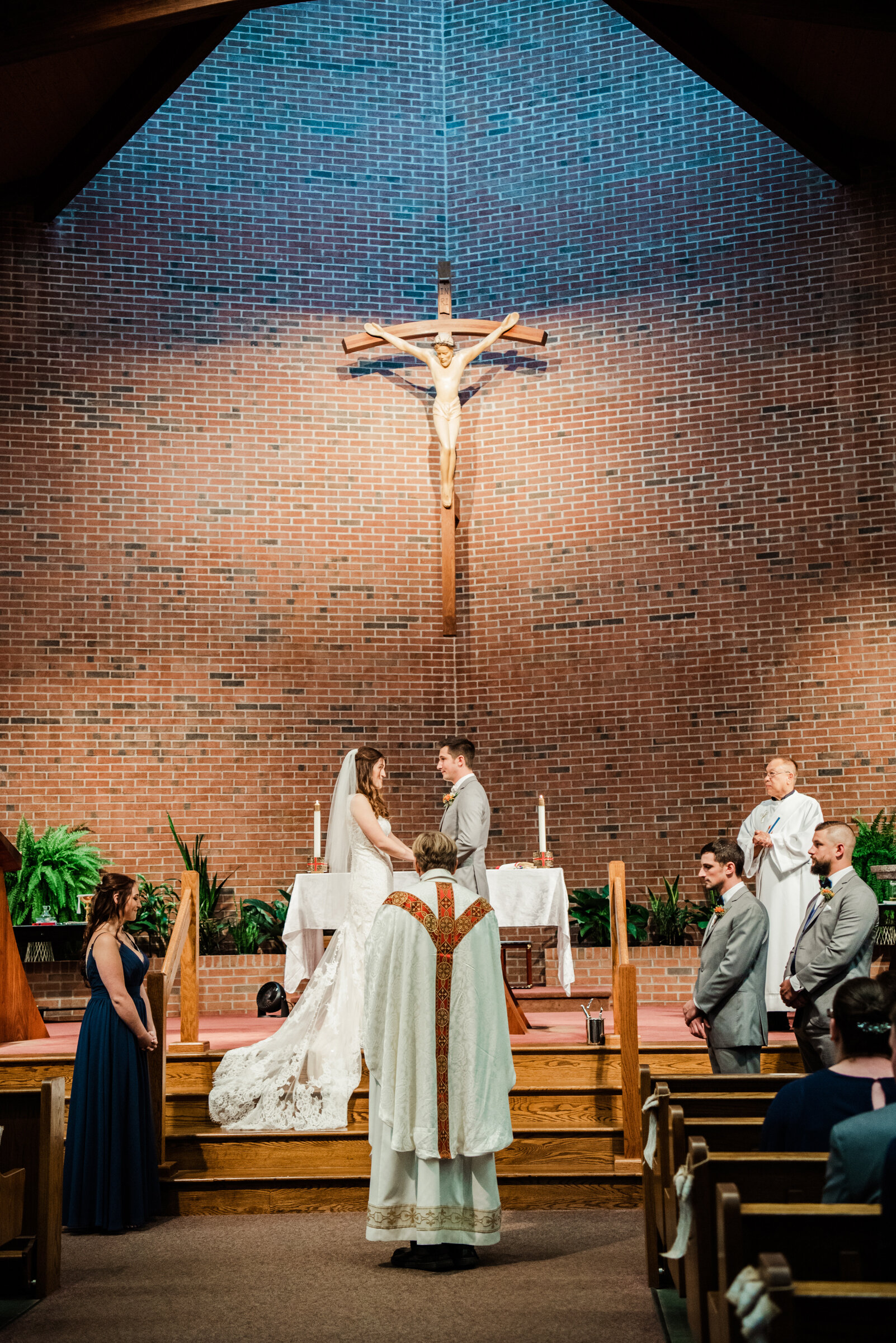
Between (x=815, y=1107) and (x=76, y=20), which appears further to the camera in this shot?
(x=76, y=20)

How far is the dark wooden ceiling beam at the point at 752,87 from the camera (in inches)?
402

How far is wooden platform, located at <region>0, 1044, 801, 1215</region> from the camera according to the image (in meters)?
6.08

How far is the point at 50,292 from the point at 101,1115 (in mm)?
7235

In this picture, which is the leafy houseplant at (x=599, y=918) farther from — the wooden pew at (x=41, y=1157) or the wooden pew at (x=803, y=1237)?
the wooden pew at (x=803, y=1237)

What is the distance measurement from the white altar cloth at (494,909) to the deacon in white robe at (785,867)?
1.14 m

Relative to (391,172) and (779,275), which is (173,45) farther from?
(779,275)

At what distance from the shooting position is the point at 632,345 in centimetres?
1076

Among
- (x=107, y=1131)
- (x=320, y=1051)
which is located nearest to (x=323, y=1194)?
(x=320, y=1051)

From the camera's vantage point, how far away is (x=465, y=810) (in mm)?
6918

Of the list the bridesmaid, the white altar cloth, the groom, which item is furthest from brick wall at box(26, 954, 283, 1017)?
the bridesmaid

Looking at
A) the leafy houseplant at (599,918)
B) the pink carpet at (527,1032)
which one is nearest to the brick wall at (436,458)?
the leafy houseplant at (599,918)

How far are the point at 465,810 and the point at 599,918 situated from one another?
330 cm

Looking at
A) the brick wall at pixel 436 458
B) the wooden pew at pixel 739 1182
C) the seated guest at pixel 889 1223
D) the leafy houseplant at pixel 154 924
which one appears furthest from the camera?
the brick wall at pixel 436 458

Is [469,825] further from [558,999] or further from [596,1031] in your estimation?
[558,999]
